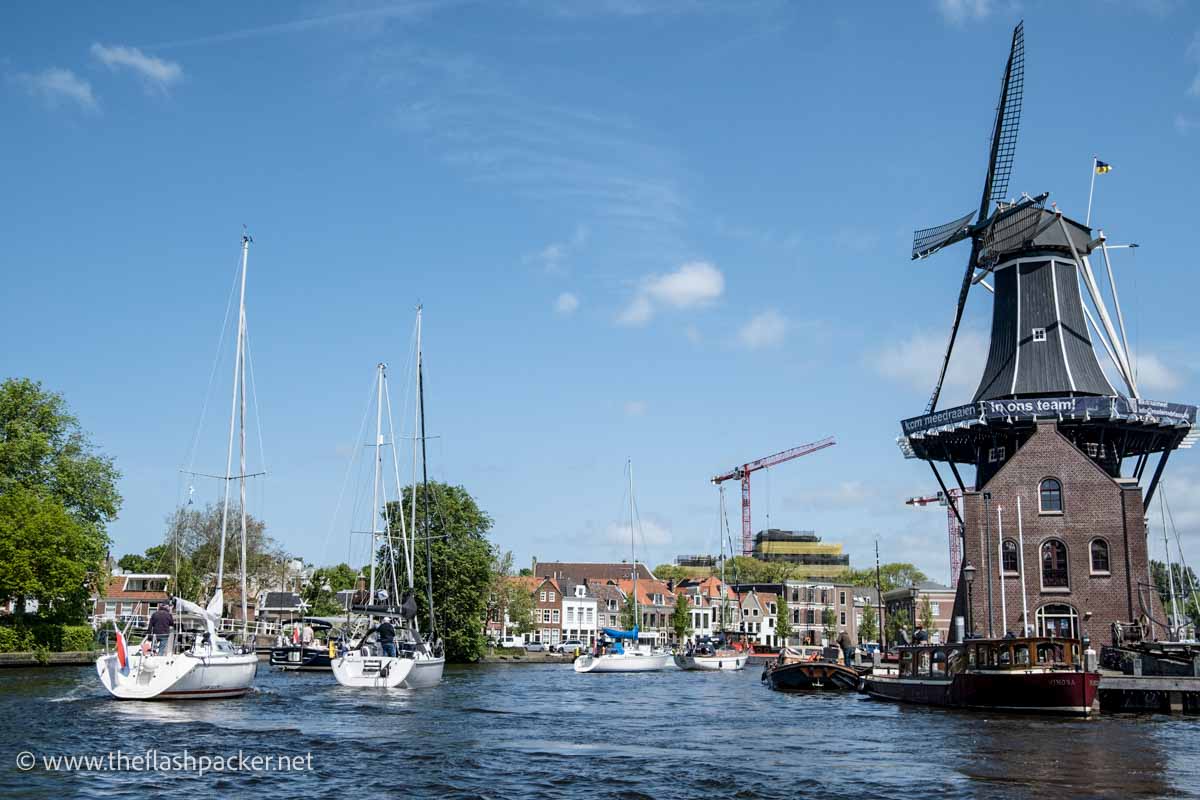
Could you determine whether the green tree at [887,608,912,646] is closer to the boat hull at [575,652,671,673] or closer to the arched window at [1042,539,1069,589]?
the boat hull at [575,652,671,673]

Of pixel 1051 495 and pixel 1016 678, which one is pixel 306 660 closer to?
pixel 1016 678

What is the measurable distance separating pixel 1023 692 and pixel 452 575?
5972cm

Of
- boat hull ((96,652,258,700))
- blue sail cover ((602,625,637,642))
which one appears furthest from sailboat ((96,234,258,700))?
blue sail cover ((602,625,637,642))

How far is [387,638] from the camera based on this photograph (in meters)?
55.3

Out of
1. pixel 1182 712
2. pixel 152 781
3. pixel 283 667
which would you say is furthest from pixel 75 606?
pixel 1182 712

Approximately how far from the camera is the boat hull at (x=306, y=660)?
7400 cm

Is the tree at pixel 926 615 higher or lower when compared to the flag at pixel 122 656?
lower

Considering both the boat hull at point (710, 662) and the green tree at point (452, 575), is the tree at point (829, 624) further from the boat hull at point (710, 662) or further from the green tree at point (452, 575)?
the green tree at point (452, 575)

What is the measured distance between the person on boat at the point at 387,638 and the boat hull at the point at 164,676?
13106 mm

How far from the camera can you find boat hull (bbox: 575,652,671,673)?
84750mm

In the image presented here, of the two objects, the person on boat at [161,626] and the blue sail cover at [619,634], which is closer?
the person on boat at [161,626]

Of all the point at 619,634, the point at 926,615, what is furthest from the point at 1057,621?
the point at 926,615

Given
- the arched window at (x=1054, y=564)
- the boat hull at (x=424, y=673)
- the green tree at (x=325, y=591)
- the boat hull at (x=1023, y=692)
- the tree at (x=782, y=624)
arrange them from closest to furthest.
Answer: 1. the boat hull at (x=1023, y=692)
2. the boat hull at (x=424, y=673)
3. the arched window at (x=1054, y=564)
4. the green tree at (x=325, y=591)
5. the tree at (x=782, y=624)

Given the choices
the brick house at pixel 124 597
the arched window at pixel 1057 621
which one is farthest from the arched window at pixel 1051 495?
the brick house at pixel 124 597
